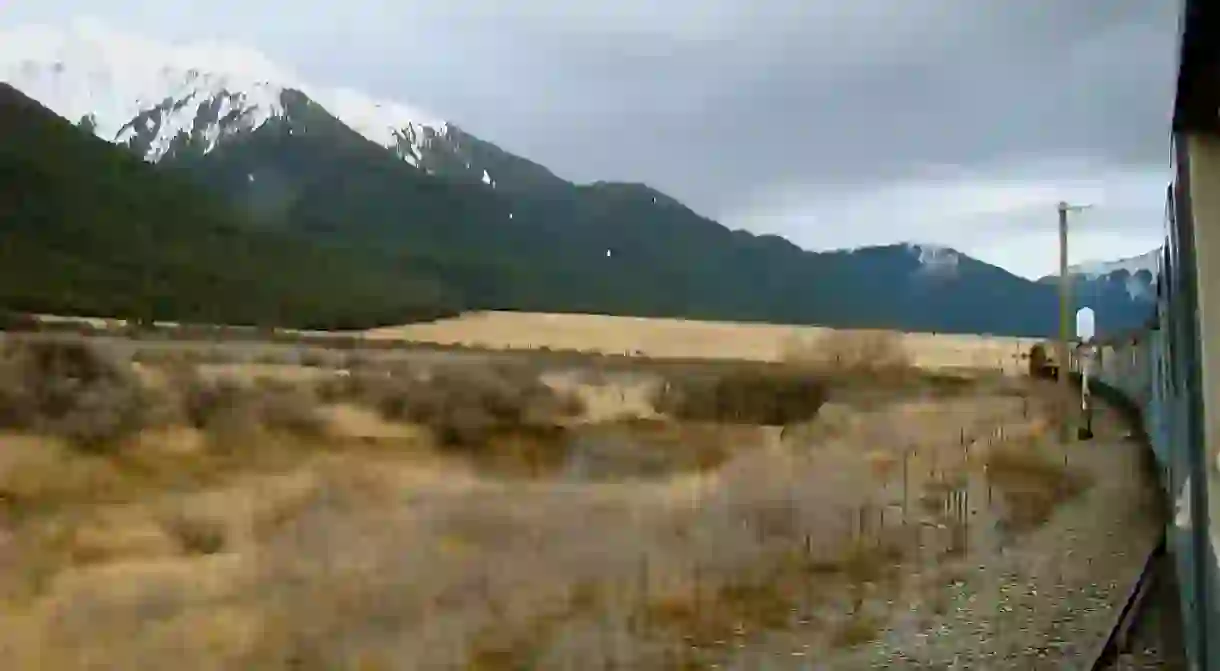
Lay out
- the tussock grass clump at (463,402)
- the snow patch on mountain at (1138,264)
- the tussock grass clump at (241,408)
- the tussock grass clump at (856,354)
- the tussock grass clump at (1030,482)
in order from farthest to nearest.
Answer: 1. the tussock grass clump at (856,354)
2. the tussock grass clump at (463,402)
3. the tussock grass clump at (241,408)
4. the tussock grass clump at (1030,482)
5. the snow patch on mountain at (1138,264)

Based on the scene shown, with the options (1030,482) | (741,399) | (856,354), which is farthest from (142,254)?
(1030,482)

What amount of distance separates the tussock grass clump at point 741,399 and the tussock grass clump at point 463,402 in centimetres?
445

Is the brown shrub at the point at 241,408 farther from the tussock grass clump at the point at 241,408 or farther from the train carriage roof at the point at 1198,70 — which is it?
the train carriage roof at the point at 1198,70

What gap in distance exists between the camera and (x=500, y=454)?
26625 mm

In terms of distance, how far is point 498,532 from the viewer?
15.4 meters

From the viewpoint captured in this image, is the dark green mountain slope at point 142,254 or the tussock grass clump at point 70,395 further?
the dark green mountain slope at point 142,254

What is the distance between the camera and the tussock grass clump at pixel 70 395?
2073cm

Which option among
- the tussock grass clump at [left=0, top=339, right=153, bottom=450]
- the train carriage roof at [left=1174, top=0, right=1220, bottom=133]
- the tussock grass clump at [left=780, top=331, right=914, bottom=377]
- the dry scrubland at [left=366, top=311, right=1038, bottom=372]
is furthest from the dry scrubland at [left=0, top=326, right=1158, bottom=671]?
the dry scrubland at [left=366, top=311, right=1038, bottom=372]

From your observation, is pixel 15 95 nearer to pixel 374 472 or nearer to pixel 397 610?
pixel 374 472

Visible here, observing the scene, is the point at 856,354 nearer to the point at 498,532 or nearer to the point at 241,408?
the point at 241,408

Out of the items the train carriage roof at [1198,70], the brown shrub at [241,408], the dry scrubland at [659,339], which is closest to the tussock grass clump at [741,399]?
the brown shrub at [241,408]

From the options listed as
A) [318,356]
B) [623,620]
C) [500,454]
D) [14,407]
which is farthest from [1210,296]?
[318,356]

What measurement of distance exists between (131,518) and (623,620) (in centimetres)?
880

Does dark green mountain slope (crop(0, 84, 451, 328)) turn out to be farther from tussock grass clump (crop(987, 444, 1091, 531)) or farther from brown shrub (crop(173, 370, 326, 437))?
tussock grass clump (crop(987, 444, 1091, 531))
